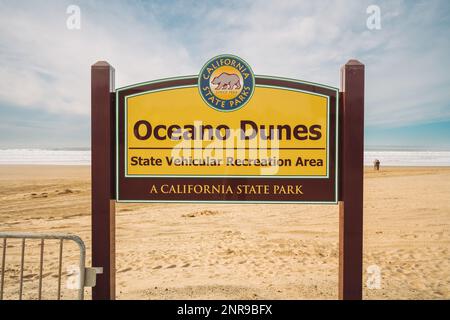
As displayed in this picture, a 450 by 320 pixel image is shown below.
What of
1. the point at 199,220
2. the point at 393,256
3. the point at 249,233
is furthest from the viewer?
the point at 199,220

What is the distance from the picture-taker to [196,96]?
13.0 ft

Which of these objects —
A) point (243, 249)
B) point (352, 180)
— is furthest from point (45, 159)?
point (352, 180)

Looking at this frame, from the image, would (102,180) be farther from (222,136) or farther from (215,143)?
(222,136)

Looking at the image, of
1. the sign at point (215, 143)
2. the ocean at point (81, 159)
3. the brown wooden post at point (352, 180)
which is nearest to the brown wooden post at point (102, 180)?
the sign at point (215, 143)

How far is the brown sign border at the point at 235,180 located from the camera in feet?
12.6

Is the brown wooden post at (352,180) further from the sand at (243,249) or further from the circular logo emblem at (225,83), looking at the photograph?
the sand at (243,249)

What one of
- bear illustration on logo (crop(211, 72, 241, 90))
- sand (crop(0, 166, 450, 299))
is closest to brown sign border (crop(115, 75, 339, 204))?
bear illustration on logo (crop(211, 72, 241, 90))

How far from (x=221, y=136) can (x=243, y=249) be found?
13.4 ft

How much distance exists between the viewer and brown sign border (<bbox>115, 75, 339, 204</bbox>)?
3840mm

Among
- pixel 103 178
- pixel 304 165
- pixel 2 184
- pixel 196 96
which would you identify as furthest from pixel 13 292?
pixel 2 184
